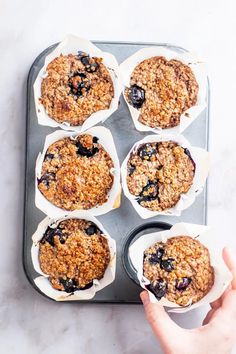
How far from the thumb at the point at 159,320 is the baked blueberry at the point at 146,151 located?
38 cm

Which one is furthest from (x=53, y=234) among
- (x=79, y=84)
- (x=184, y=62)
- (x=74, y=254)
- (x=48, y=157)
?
(x=184, y=62)

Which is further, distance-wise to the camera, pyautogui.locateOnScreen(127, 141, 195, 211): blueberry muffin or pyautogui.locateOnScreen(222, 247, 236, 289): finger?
pyautogui.locateOnScreen(127, 141, 195, 211): blueberry muffin

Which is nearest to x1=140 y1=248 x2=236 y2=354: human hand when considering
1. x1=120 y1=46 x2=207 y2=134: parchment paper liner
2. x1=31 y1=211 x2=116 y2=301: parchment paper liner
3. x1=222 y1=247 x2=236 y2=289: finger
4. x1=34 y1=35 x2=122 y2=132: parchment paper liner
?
x1=222 y1=247 x2=236 y2=289: finger

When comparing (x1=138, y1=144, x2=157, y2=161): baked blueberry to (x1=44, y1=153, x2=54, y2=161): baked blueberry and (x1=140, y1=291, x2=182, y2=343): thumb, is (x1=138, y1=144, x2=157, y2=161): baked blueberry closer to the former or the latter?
(x1=44, y1=153, x2=54, y2=161): baked blueberry

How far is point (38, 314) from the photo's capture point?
2.11 m

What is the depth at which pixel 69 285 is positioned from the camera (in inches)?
77.9

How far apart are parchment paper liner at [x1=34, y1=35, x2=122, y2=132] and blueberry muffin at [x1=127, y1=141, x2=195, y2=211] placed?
147 mm

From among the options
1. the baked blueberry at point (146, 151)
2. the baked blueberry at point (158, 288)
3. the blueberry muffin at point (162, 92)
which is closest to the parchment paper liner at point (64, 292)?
the baked blueberry at point (158, 288)

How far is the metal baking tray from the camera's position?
6.74 ft

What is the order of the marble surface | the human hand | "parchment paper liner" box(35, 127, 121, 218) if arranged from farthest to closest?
the marble surface → "parchment paper liner" box(35, 127, 121, 218) → the human hand

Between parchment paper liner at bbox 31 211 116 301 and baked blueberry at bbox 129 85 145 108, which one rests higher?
baked blueberry at bbox 129 85 145 108

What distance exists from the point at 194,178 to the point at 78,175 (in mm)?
327

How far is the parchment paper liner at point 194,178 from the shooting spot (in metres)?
1.97

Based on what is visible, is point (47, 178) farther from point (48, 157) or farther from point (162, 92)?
point (162, 92)
